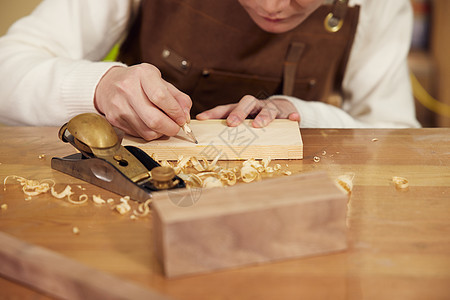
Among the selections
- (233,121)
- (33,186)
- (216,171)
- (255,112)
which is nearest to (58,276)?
(33,186)

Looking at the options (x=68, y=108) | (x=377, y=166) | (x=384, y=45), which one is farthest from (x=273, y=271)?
(x=384, y=45)

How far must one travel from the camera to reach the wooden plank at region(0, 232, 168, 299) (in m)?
0.61

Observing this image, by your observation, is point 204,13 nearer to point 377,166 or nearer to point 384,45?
point 384,45

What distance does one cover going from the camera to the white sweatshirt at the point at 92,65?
4.14 ft

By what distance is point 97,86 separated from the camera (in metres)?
1.19

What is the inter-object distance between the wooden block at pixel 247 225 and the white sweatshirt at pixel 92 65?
2.04ft

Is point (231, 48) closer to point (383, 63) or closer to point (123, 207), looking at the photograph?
point (383, 63)

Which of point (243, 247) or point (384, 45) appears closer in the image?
point (243, 247)

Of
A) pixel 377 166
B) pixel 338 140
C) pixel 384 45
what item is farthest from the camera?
pixel 384 45

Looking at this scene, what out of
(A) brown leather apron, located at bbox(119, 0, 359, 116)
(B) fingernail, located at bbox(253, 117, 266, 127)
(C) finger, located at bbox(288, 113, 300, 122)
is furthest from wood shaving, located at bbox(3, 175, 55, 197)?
(A) brown leather apron, located at bbox(119, 0, 359, 116)

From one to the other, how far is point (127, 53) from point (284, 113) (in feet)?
2.35

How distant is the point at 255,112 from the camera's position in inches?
49.6

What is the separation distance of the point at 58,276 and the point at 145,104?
→ 0.48 m

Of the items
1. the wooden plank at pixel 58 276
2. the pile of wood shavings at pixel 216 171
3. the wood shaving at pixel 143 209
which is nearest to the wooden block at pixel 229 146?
the pile of wood shavings at pixel 216 171
